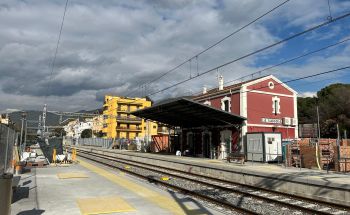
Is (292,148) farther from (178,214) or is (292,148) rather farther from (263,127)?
(178,214)

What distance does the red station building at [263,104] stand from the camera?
32625 millimetres

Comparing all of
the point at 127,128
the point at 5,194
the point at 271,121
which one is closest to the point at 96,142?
the point at 127,128

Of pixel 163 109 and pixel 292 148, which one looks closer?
pixel 292 148

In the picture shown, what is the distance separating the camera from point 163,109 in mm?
34656

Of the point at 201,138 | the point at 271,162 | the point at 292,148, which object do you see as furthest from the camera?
the point at 201,138

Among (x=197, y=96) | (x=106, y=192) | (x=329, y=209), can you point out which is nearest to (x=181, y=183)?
(x=106, y=192)

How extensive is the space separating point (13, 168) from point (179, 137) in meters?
27.4

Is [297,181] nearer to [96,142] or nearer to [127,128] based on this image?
[96,142]

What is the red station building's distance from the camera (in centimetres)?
3262

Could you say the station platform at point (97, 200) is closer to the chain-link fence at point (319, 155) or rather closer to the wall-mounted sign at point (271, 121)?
the chain-link fence at point (319, 155)

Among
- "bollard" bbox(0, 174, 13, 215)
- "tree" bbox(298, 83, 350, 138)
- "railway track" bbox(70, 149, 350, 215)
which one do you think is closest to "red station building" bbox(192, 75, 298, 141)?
"railway track" bbox(70, 149, 350, 215)

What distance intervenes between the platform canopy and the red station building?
1.66 meters

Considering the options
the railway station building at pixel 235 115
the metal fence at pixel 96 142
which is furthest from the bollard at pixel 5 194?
the metal fence at pixel 96 142

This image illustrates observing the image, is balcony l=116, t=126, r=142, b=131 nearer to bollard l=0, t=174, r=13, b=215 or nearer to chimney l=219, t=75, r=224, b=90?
chimney l=219, t=75, r=224, b=90
